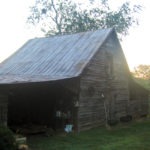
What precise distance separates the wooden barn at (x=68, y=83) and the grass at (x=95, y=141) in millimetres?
1784

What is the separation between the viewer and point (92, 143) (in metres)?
13.6

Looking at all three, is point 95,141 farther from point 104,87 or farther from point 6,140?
point 104,87

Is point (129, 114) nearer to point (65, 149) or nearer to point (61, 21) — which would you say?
point (65, 149)

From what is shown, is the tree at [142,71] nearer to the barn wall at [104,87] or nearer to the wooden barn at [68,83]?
the wooden barn at [68,83]

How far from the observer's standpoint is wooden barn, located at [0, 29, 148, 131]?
1734cm

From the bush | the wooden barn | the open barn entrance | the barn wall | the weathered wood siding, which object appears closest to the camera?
the bush

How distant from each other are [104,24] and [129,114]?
19.9 meters

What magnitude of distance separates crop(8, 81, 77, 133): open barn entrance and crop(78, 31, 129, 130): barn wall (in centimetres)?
79

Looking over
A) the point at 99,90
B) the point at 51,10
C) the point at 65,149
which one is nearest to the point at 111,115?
the point at 99,90

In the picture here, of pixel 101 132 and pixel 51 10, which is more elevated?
pixel 51 10

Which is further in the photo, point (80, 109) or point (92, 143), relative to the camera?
point (80, 109)

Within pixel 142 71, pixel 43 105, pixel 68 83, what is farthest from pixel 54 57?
pixel 142 71

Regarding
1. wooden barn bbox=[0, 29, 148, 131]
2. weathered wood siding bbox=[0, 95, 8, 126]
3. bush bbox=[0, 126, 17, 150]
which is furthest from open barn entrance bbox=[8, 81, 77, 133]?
bush bbox=[0, 126, 17, 150]

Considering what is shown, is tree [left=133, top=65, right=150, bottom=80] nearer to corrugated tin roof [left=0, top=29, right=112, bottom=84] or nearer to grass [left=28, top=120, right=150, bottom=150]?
corrugated tin roof [left=0, top=29, right=112, bottom=84]
